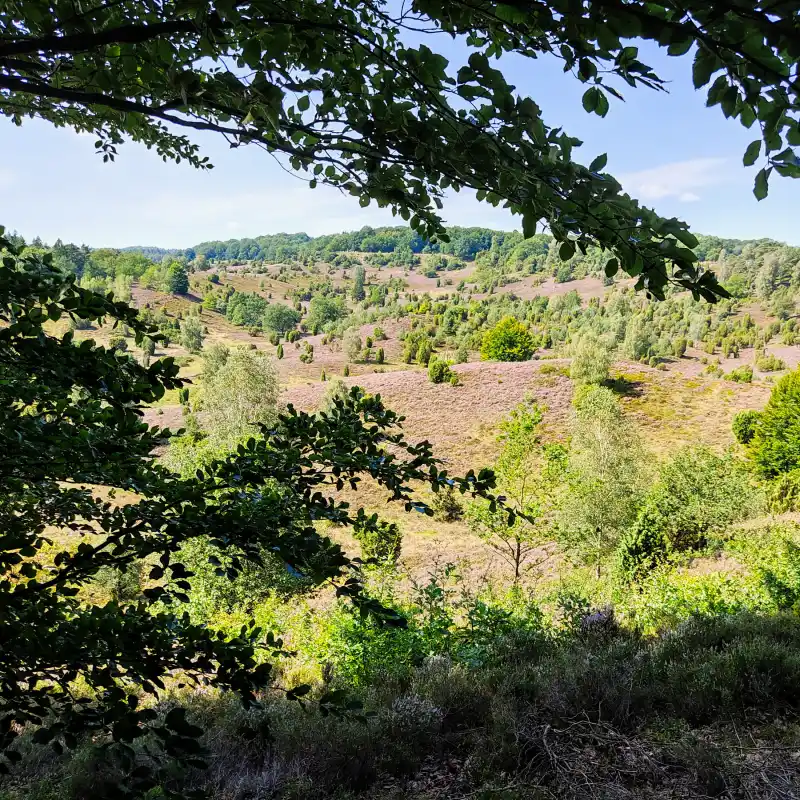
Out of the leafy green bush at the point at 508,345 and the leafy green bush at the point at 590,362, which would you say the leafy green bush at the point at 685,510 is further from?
the leafy green bush at the point at 508,345

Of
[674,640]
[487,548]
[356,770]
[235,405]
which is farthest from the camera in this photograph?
[235,405]

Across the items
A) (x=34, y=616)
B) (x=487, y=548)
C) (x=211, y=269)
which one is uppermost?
(x=211, y=269)

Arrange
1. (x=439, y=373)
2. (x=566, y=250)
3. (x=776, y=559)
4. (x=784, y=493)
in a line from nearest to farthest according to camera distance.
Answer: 1. (x=566, y=250)
2. (x=776, y=559)
3. (x=784, y=493)
4. (x=439, y=373)

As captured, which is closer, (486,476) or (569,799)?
(486,476)

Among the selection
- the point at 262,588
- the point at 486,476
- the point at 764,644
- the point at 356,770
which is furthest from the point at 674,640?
the point at 262,588

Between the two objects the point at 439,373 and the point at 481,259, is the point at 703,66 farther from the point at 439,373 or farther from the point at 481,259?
the point at 481,259

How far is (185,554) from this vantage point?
12500 mm

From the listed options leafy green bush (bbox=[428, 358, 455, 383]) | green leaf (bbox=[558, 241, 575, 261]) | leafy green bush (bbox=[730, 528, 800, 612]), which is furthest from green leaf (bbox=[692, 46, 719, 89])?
leafy green bush (bbox=[428, 358, 455, 383])

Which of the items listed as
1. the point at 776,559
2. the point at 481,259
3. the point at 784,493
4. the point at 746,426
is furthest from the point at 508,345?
the point at 481,259

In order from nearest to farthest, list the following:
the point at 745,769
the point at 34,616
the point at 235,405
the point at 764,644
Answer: the point at 34,616
the point at 745,769
the point at 764,644
the point at 235,405

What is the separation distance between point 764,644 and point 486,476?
4.01m

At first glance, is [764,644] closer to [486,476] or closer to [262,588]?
[486,476]

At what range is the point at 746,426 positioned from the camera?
24641 millimetres

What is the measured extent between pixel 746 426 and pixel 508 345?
85.7 ft
